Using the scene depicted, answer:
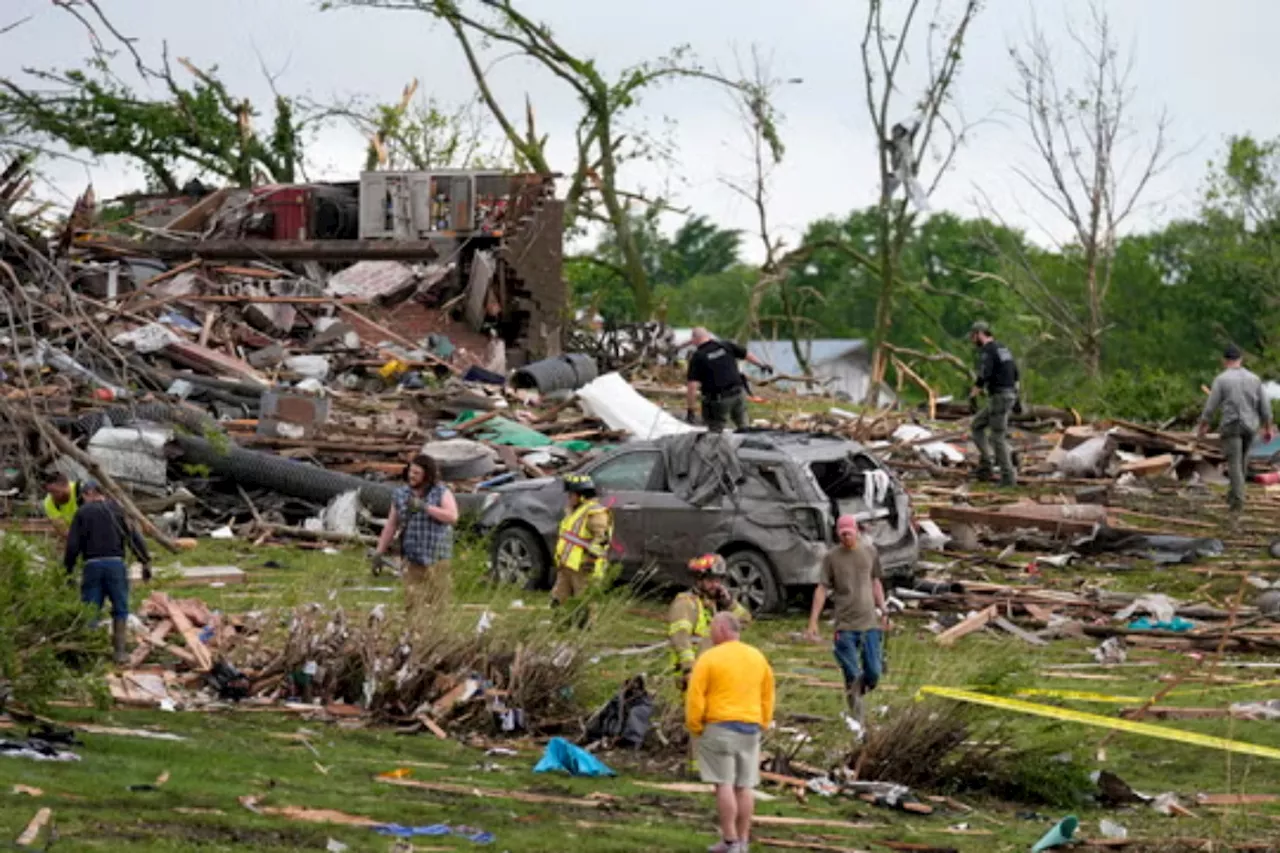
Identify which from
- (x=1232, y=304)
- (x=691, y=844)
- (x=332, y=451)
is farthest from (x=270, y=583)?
(x=1232, y=304)

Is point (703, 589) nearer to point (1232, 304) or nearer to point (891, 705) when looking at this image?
point (891, 705)

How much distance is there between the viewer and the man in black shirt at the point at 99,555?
628 inches

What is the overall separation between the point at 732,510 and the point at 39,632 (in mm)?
8273

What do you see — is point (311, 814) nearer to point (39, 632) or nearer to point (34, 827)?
point (34, 827)

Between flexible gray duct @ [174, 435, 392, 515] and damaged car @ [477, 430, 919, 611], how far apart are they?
4710mm

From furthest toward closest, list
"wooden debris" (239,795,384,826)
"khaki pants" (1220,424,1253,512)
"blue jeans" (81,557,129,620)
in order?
1. "khaki pants" (1220,424,1253,512)
2. "blue jeans" (81,557,129,620)
3. "wooden debris" (239,795,384,826)

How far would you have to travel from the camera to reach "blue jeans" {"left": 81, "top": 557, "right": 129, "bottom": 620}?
15945 mm

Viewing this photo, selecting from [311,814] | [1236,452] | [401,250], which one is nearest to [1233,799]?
[311,814]

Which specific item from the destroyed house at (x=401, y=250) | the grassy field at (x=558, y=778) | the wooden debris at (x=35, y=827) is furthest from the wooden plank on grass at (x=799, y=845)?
the destroyed house at (x=401, y=250)

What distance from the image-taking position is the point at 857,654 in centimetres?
1509

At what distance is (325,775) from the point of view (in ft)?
42.0

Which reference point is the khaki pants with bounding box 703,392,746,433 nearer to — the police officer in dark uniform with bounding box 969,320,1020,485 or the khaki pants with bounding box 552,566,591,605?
the police officer in dark uniform with bounding box 969,320,1020,485

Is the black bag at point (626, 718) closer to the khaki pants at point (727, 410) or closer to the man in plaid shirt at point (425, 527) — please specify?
the man in plaid shirt at point (425, 527)

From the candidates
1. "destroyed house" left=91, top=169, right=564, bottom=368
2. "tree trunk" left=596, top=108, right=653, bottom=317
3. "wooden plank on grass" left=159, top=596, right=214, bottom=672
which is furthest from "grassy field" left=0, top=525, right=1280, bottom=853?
"tree trunk" left=596, top=108, right=653, bottom=317
